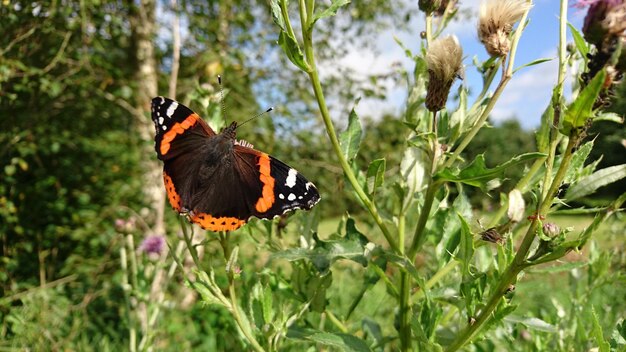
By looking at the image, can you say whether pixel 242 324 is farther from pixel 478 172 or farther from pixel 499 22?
pixel 499 22

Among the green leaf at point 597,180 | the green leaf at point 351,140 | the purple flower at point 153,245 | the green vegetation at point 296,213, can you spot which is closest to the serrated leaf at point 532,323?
the green vegetation at point 296,213

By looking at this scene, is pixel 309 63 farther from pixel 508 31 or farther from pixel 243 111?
pixel 243 111

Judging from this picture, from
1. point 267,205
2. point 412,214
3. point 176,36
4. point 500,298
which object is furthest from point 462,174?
point 176,36

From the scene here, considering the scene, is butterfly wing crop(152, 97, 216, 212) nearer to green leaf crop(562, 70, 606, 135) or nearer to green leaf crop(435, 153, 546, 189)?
green leaf crop(435, 153, 546, 189)

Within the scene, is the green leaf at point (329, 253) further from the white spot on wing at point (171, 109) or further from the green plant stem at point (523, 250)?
the white spot on wing at point (171, 109)

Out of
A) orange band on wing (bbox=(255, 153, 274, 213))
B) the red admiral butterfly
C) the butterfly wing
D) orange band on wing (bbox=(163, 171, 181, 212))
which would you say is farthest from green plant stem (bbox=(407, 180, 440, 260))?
the butterfly wing
